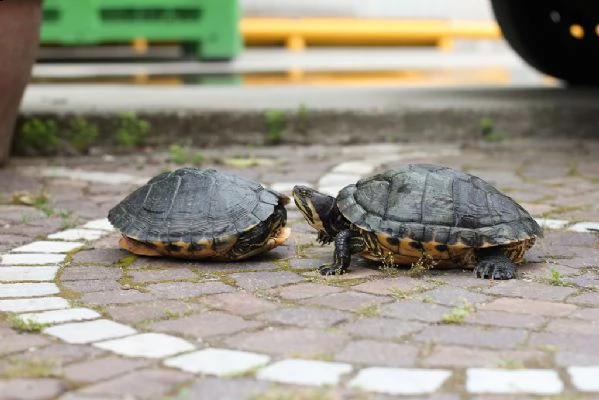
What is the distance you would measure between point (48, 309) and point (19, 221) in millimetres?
1737

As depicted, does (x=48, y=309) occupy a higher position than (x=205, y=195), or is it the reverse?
(x=205, y=195)

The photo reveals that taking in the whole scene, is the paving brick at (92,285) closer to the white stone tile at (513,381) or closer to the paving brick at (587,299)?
the white stone tile at (513,381)

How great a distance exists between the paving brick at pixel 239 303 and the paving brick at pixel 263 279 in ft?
0.42

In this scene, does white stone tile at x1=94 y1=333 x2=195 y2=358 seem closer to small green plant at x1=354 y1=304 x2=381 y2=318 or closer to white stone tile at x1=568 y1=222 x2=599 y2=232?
small green plant at x1=354 y1=304 x2=381 y2=318

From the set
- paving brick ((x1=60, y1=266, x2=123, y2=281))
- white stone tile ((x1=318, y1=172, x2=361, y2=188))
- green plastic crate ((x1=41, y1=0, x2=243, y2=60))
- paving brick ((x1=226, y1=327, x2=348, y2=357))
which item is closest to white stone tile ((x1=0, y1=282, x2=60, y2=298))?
paving brick ((x1=60, y1=266, x2=123, y2=281))

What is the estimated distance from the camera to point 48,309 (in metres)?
3.68

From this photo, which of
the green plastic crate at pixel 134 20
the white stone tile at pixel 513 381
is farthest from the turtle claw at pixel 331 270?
the green plastic crate at pixel 134 20

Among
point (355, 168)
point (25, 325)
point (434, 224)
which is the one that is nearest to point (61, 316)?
point (25, 325)

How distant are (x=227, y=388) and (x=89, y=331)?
0.77 meters

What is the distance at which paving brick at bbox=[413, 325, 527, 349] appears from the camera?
3262mm

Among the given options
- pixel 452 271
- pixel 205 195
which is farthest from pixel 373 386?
pixel 205 195

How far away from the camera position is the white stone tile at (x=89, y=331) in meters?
3.32

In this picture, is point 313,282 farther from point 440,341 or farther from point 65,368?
point 65,368

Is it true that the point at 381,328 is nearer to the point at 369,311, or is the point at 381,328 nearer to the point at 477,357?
the point at 369,311
